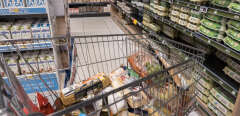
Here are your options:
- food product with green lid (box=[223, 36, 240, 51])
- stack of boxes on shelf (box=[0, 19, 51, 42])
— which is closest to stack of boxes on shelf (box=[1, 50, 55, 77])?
stack of boxes on shelf (box=[0, 19, 51, 42])

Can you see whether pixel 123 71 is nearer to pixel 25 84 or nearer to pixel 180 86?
pixel 180 86

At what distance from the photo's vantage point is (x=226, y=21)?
156 cm

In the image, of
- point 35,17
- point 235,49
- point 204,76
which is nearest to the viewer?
point 235,49

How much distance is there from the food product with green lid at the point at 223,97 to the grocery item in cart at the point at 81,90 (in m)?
1.07

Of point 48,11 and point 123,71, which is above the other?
point 48,11

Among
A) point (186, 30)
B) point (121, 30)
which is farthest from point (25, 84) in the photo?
point (121, 30)

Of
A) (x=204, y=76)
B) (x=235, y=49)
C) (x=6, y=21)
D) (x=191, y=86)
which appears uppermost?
(x=6, y=21)

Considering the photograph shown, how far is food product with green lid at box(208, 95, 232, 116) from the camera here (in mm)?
1543

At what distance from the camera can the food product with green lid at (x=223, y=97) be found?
1.51 m

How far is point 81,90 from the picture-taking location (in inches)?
50.6

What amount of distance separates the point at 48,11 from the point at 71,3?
4973 millimetres

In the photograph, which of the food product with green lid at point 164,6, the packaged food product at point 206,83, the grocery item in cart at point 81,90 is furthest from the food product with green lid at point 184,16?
the grocery item in cart at point 81,90

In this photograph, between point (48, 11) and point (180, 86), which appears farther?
point (48, 11)

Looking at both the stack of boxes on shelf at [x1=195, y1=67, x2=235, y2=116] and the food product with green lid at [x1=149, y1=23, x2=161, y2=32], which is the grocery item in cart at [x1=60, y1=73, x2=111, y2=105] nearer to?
the stack of boxes on shelf at [x1=195, y1=67, x2=235, y2=116]
